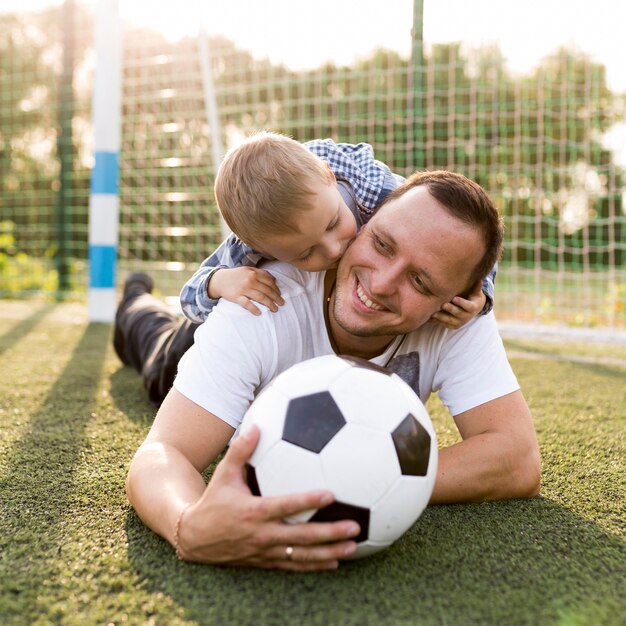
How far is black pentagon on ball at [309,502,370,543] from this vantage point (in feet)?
4.17

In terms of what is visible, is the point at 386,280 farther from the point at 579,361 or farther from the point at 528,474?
the point at 579,361

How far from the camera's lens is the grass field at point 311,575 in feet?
3.90

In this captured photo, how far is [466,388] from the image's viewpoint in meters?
1.80

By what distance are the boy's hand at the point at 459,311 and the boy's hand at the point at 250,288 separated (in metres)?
0.39

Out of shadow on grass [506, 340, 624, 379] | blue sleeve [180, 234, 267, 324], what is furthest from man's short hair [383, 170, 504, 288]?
shadow on grass [506, 340, 624, 379]

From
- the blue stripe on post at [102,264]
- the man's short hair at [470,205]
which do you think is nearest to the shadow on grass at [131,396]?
the man's short hair at [470,205]

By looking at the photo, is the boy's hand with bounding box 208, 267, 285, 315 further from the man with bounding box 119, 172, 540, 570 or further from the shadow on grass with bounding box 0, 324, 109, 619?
the shadow on grass with bounding box 0, 324, 109, 619

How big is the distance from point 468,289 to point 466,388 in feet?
0.83

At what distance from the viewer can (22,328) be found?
16.0 ft

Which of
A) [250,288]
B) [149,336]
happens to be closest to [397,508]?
[250,288]

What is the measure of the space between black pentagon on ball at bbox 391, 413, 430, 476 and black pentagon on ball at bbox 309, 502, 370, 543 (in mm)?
112

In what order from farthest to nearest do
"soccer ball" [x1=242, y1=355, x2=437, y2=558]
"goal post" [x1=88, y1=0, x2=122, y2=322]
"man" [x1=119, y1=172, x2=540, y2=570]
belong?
"goal post" [x1=88, y1=0, x2=122, y2=322] < "man" [x1=119, y1=172, x2=540, y2=570] < "soccer ball" [x1=242, y1=355, x2=437, y2=558]

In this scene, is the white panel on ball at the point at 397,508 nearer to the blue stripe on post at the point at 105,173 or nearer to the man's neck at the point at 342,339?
the man's neck at the point at 342,339

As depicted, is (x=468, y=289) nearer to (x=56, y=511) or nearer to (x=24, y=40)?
(x=56, y=511)
